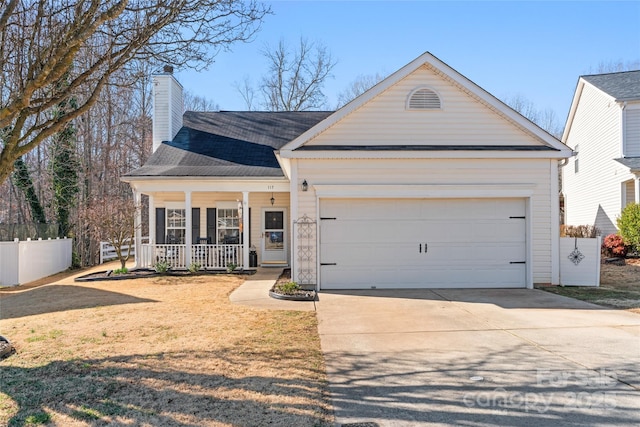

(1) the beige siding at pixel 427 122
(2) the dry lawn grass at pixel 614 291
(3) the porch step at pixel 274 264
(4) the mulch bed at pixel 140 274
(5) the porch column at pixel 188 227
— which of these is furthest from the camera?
(3) the porch step at pixel 274 264

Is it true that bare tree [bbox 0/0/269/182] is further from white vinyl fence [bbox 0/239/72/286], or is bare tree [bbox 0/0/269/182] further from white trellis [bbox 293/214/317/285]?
white vinyl fence [bbox 0/239/72/286]

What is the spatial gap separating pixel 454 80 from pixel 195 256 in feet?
30.4

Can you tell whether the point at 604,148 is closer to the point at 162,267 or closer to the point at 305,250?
the point at 305,250

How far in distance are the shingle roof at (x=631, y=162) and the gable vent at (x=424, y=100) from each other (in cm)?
1029

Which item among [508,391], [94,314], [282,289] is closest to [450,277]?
[282,289]

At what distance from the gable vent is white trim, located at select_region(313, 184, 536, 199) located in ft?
6.34

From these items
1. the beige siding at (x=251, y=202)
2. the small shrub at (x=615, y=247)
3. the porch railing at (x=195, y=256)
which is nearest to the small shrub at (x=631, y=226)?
the small shrub at (x=615, y=247)

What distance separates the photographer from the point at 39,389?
4352 mm

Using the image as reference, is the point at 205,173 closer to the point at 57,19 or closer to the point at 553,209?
the point at 57,19

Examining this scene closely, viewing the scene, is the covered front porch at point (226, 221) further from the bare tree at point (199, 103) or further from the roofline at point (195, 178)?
the bare tree at point (199, 103)

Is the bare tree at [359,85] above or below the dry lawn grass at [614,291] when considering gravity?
above

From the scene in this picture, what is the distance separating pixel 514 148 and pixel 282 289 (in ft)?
21.0

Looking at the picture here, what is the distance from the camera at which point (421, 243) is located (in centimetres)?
1068

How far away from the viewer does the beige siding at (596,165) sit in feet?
60.4
